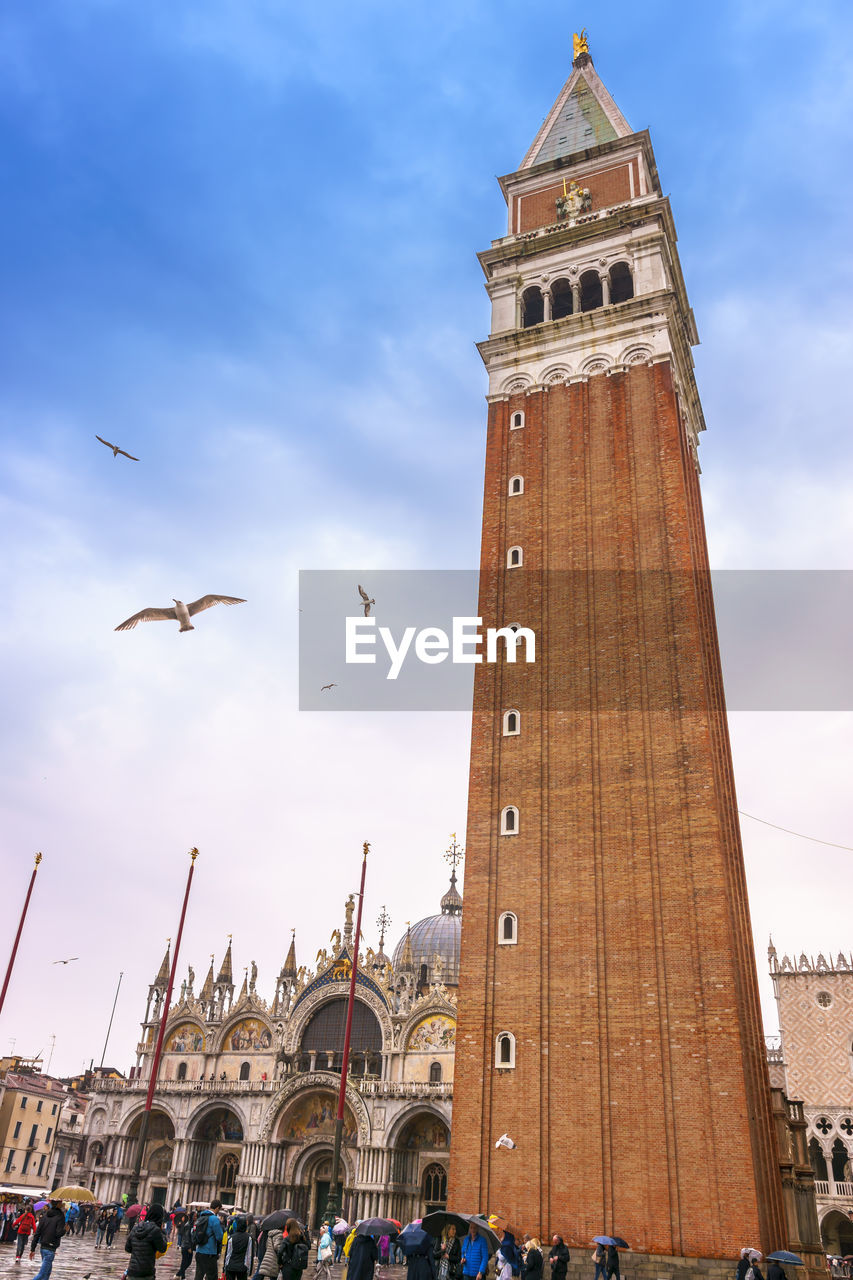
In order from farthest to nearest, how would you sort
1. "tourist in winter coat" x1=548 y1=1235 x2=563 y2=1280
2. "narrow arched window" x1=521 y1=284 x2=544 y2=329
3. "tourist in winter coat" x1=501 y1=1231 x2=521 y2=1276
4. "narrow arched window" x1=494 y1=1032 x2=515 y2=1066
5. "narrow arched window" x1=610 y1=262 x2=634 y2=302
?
"narrow arched window" x1=521 y1=284 x2=544 y2=329, "narrow arched window" x1=610 y1=262 x2=634 y2=302, "narrow arched window" x1=494 y1=1032 x2=515 y2=1066, "tourist in winter coat" x1=548 y1=1235 x2=563 y2=1280, "tourist in winter coat" x1=501 y1=1231 x2=521 y2=1276

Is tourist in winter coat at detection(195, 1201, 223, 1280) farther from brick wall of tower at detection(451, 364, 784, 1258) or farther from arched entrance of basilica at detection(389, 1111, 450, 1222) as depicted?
arched entrance of basilica at detection(389, 1111, 450, 1222)

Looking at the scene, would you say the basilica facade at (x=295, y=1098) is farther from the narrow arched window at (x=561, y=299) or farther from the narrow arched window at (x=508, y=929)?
the narrow arched window at (x=561, y=299)

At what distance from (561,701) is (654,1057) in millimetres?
11427

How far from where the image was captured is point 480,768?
32906mm

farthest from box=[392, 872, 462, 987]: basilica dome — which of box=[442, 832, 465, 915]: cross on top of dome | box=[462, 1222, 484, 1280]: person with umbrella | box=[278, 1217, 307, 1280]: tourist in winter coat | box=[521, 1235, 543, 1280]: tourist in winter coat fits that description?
box=[278, 1217, 307, 1280]: tourist in winter coat

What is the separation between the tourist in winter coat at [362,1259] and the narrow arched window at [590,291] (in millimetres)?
36543

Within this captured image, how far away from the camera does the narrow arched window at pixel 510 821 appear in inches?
1233

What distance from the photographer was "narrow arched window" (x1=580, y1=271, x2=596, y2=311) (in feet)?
138

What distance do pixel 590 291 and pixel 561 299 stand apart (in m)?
1.40

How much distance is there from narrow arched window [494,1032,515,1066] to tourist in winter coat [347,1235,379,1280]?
14.2m

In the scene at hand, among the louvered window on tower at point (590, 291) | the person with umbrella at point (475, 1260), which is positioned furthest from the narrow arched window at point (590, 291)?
the person with umbrella at point (475, 1260)

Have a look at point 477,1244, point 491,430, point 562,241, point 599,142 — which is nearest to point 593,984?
point 477,1244

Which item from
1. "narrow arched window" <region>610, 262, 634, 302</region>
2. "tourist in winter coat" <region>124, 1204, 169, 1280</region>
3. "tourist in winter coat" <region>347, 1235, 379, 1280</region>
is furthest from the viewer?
"narrow arched window" <region>610, 262, 634, 302</region>

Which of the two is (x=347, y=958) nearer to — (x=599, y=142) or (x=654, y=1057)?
(x=654, y=1057)
